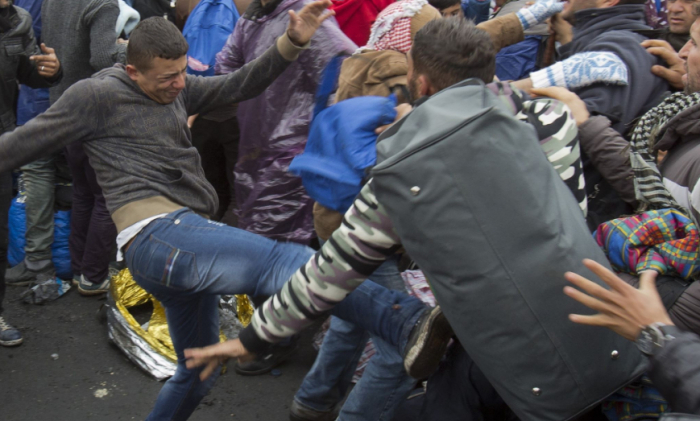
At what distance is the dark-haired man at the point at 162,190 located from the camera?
2.58 m

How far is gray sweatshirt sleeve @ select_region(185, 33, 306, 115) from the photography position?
10.3 feet

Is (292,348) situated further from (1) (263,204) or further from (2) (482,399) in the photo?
(2) (482,399)

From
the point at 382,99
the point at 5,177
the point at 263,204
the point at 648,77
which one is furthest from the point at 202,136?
the point at 648,77

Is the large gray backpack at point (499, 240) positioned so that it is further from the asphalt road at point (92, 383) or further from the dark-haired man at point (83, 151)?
the dark-haired man at point (83, 151)

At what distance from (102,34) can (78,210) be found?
3.75 ft

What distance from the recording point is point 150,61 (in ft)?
8.95

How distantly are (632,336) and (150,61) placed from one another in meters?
1.99

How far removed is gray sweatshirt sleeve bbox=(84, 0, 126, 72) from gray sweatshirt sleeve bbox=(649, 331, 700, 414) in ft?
11.9

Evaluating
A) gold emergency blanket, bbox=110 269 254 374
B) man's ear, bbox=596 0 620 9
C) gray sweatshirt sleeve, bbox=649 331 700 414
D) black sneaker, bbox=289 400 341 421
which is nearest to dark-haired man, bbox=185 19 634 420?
gray sweatshirt sleeve, bbox=649 331 700 414

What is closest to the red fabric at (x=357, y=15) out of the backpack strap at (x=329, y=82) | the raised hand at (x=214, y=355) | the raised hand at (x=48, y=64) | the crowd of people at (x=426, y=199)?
the crowd of people at (x=426, y=199)

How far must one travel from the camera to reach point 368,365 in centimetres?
292

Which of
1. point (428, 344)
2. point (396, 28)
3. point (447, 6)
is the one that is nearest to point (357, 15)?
point (447, 6)

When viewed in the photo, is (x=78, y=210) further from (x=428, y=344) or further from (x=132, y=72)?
(x=428, y=344)

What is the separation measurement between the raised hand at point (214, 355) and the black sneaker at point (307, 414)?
1.00 m
